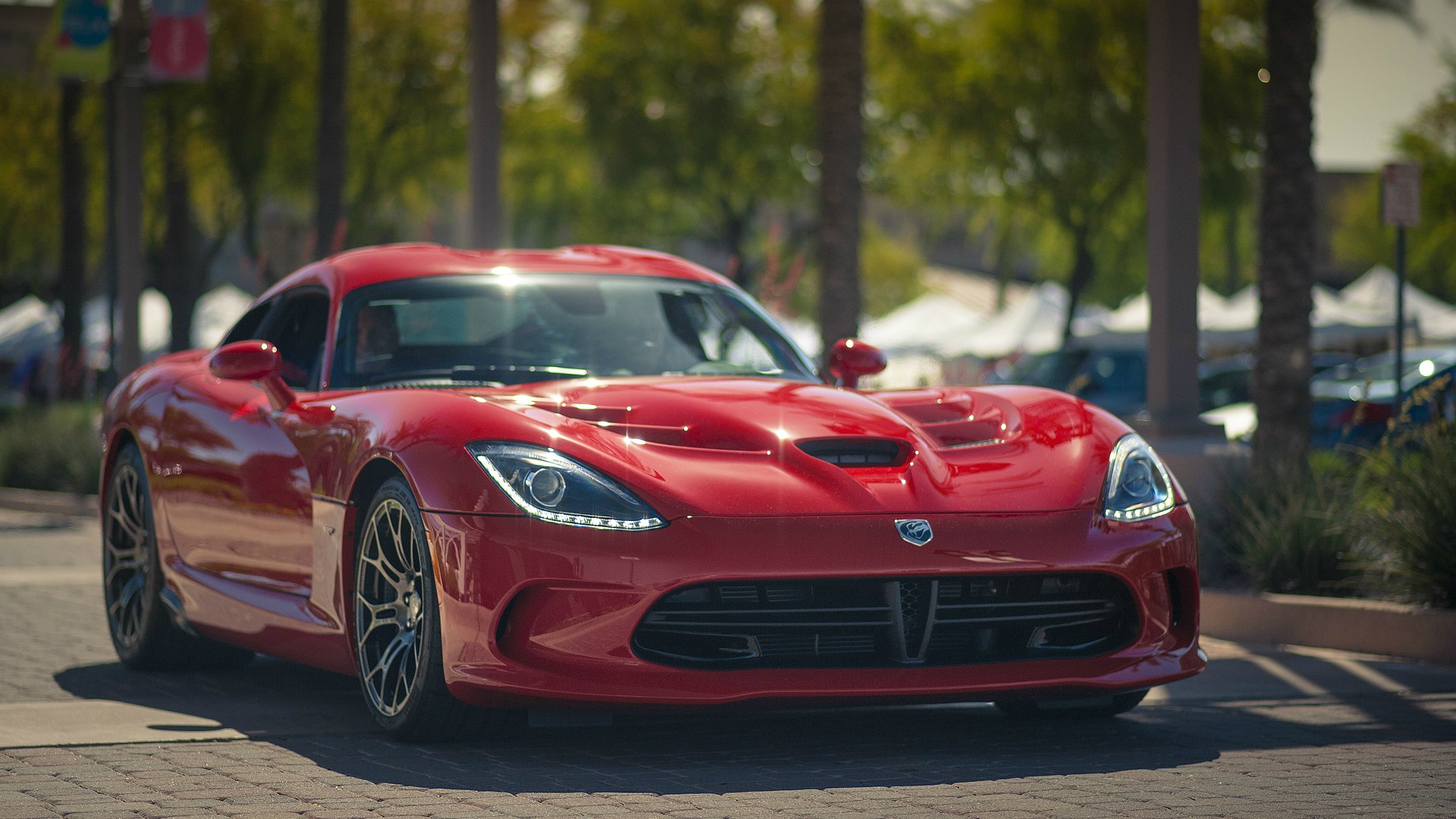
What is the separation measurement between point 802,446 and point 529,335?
1428mm

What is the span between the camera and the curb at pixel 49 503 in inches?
719

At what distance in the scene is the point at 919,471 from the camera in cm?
519

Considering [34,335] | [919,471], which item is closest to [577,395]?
[919,471]

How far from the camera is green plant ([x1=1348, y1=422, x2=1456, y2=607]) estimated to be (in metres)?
7.89

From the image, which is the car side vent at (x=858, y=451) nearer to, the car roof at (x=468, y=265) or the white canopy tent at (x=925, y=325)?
the car roof at (x=468, y=265)

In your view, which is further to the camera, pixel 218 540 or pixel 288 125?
pixel 288 125

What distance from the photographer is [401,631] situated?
532 cm

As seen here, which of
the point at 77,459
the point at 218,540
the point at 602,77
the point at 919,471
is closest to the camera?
the point at 919,471

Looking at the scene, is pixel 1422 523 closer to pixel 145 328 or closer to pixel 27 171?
pixel 145 328

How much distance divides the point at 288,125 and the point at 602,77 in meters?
7.16

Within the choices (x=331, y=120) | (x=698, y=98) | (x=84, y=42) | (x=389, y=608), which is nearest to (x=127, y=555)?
(x=389, y=608)

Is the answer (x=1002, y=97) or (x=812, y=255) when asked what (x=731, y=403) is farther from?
(x=812, y=255)

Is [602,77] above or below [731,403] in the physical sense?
above

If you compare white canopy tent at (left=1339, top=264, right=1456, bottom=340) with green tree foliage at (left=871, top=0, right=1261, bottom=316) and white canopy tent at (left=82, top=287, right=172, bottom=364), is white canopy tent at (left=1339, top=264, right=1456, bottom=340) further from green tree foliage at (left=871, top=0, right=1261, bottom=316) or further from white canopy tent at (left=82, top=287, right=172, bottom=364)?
white canopy tent at (left=82, top=287, right=172, bottom=364)
